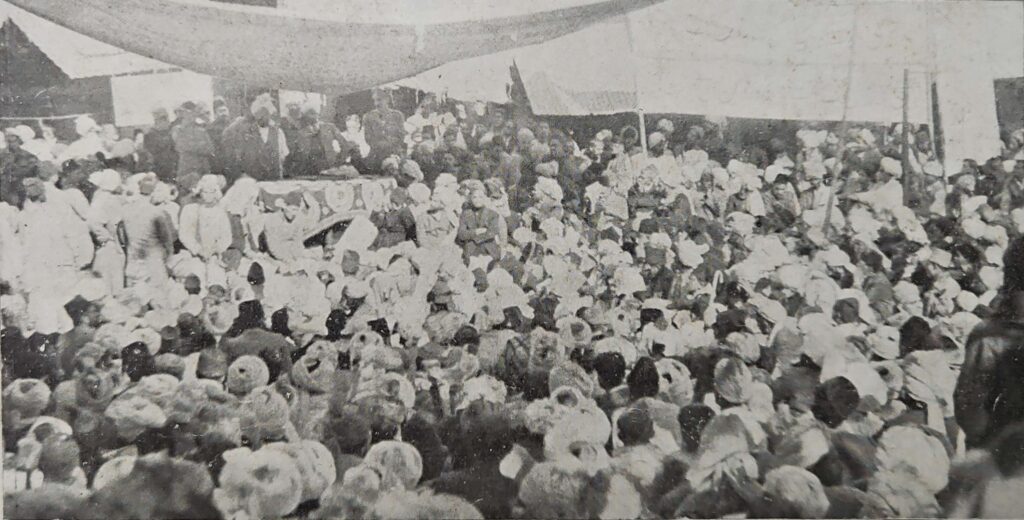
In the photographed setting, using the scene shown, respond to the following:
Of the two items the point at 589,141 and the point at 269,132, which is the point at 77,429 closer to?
the point at 269,132

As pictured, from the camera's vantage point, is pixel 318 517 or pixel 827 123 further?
pixel 827 123

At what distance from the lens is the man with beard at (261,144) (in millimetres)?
4281

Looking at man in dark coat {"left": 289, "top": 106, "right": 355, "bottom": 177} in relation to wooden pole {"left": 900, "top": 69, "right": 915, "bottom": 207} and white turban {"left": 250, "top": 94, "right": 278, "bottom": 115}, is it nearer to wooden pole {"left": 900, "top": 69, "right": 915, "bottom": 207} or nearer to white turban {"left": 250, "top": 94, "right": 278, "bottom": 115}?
white turban {"left": 250, "top": 94, "right": 278, "bottom": 115}

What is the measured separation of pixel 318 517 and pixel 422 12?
8.69ft

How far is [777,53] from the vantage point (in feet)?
14.8

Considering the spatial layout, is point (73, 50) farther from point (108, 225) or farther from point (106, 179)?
point (108, 225)

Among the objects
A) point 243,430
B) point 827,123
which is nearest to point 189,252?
point 243,430

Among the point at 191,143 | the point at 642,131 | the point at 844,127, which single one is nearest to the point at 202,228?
the point at 191,143

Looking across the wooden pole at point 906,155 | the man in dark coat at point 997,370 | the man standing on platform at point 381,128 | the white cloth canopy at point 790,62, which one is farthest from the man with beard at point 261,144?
the man in dark coat at point 997,370

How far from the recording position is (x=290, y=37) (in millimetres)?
4289

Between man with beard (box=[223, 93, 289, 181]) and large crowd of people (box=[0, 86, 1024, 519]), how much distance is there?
0.04ft

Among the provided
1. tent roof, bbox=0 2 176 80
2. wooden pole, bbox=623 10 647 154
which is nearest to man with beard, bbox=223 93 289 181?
tent roof, bbox=0 2 176 80

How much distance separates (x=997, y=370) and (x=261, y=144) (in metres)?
4.08

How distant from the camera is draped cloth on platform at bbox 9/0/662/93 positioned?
13.8 feet
